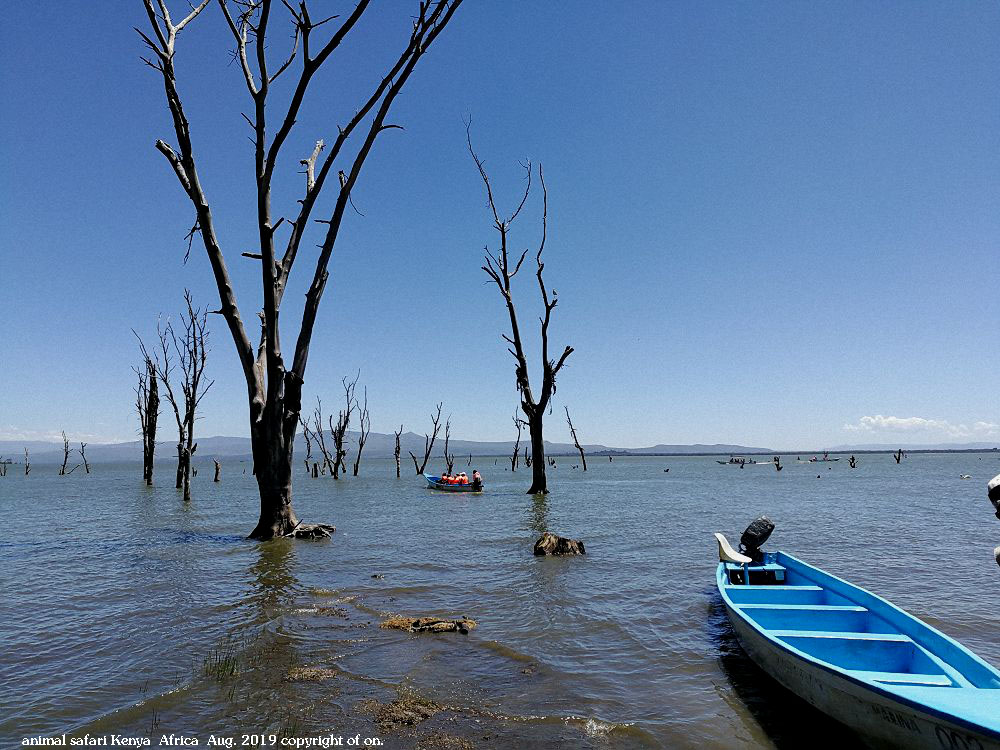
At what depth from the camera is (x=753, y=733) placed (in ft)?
15.1

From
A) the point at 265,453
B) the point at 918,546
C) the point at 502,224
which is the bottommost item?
the point at 918,546

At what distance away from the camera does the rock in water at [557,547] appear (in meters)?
12.1

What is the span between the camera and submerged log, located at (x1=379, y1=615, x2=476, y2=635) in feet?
22.8

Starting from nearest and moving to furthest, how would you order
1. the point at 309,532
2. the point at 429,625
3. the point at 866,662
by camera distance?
the point at 866,662 → the point at 429,625 → the point at 309,532

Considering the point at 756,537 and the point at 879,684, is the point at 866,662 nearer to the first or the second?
the point at 879,684

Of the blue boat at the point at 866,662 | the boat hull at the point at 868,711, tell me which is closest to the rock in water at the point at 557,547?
the blue boat at the point at 866,662

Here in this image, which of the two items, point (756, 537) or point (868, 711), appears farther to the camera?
point (756, 537)

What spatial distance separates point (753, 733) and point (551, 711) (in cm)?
161

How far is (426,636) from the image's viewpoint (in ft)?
22.2

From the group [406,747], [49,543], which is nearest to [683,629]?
[406,747]

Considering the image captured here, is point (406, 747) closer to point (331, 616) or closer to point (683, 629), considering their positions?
point (331, 616)

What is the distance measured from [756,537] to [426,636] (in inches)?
215

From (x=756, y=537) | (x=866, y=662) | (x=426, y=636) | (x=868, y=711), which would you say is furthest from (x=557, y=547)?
(x=868, y=711)

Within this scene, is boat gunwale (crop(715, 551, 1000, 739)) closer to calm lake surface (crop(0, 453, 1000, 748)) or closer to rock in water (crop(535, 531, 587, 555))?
calm lake surface (crop(0, 453, 1000, 748))
